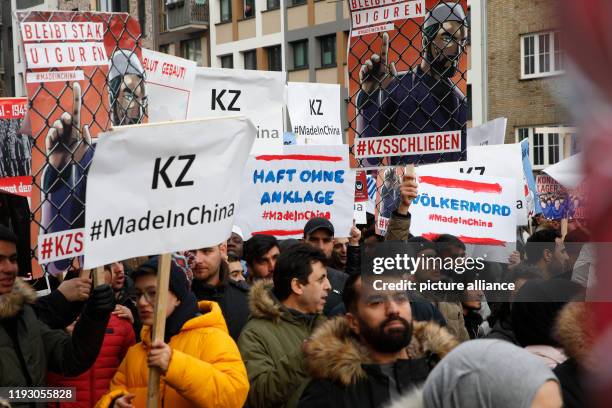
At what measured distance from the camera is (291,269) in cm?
471

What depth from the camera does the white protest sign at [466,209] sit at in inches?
267

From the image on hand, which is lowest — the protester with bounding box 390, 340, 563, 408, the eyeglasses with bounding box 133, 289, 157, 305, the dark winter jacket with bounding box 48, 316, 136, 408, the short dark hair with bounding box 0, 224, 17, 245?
the dark winter jacket with bounding box 48, 316, 136, 408

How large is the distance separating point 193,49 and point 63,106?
42193mm

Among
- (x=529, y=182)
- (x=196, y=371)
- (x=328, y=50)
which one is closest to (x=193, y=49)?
(x=328, y=50)

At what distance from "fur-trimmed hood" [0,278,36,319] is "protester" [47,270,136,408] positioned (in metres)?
0.50

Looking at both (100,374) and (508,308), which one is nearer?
(508,308)

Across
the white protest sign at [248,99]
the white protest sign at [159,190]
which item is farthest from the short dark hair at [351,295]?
the white protest sign at [248,99]

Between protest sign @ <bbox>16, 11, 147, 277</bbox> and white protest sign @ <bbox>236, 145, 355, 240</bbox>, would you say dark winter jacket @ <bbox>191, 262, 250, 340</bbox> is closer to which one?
protest sign @ <bbox>16, 11, 147, 277</bbox>

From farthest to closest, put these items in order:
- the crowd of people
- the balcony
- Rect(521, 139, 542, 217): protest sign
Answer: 1. the balcony
2. Rect(521, 139, 542, 217): protest sign
3. the crowd of people

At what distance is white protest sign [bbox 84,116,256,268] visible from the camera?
3.79 metres

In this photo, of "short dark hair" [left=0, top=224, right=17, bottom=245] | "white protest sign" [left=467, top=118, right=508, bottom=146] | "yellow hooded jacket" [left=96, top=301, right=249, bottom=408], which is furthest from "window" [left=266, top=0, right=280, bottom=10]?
"yellow hooded jacket" [left=96, top=301, right=249, bottom=408]

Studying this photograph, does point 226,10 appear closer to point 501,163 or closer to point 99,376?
point 501,163

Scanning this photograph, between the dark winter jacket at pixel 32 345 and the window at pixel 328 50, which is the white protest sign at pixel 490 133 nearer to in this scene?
the dark winter jacket at pixel 32 345

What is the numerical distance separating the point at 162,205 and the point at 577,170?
11.1 ft
